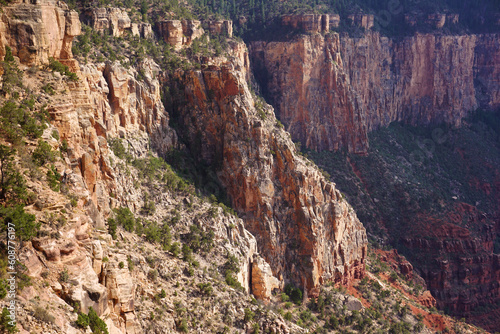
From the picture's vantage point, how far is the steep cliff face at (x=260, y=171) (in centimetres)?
7656

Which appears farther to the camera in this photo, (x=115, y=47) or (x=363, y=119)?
(x=363, y=119)

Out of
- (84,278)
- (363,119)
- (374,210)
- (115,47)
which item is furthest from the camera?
(363,119)

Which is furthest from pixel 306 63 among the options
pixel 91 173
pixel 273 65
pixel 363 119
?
pixel 91 173

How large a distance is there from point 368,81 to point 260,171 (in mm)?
76764

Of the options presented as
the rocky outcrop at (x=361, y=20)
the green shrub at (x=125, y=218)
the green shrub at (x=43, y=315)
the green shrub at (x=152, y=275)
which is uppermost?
the rocky outcrop at (x=361, y=20)

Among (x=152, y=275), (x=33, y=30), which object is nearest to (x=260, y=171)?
(x=152, y=275)

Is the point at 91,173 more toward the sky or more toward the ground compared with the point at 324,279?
more toward the sky

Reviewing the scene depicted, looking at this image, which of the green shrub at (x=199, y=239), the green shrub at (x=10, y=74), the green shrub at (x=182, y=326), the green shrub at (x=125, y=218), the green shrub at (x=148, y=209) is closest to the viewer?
the green shrub at (x=10, y=74)

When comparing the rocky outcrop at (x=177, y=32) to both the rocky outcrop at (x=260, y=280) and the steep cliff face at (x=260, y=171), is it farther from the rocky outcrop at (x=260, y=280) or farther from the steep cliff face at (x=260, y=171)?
the rocky outcrop at (x=260, y=280)

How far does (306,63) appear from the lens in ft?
397

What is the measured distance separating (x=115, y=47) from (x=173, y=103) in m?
11.9

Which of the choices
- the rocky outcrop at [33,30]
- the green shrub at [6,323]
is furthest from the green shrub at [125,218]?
the green shrub at [6,323]

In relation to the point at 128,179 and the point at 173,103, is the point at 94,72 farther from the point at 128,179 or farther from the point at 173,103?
the point at 173,103

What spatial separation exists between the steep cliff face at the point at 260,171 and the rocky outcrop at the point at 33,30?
3014cm
